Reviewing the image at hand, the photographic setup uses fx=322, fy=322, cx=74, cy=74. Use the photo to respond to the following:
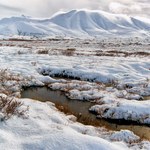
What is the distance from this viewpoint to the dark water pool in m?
13.7

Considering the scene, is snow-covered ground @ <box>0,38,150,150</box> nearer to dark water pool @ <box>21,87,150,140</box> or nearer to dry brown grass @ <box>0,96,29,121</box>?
dry brown grass @ <box>0,96,29,121</box>

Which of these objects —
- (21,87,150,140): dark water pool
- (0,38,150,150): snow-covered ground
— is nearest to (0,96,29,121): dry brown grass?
(0,38,150,150): snow-covered ground

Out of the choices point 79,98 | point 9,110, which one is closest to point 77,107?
point 79,98

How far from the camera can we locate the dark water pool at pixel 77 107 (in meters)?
13.7

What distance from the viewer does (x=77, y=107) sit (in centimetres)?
1664

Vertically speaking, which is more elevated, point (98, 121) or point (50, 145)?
point (50, 145)

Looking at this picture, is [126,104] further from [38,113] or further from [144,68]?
[144,68]

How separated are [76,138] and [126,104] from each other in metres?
6.99

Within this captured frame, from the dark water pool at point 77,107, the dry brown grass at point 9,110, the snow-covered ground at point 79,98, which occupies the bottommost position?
the dark water pool at point 77,107

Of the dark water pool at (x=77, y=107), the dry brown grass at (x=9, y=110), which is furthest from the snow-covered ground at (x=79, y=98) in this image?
the dark water pool at (x=77, y=107)

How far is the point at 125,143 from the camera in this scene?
10.5m

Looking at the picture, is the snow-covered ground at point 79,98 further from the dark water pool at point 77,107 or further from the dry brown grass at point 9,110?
the dark water pool at point 77,107

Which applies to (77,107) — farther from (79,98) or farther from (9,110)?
(9,110)

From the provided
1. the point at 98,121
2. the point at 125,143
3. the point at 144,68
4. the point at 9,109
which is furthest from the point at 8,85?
the point at 144,68
